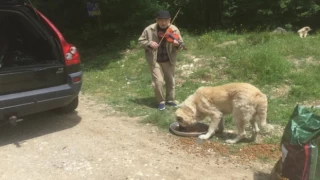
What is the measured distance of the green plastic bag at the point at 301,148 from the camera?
3.46 metres

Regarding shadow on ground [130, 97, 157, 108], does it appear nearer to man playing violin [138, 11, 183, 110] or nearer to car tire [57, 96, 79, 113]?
man playing violin [138, 11, 183, 110]

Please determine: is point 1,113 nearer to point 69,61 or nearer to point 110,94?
point 69,61

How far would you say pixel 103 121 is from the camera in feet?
20.7

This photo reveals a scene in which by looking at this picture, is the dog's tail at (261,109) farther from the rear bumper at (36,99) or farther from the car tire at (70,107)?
the car tire at (70,107)

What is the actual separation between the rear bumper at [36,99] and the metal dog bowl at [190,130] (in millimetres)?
1602

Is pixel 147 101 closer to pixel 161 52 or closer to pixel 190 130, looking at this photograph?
pixel 161 52

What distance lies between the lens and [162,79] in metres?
6.93

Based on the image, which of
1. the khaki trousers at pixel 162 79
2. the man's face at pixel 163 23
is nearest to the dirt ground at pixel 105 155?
the khaki trousers at pixel 162 79

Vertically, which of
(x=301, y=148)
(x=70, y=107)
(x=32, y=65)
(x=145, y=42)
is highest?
(x=145, y=42)

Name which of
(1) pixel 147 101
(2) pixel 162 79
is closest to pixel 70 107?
(1) pixel 147 101

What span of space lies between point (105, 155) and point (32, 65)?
1.77 metres

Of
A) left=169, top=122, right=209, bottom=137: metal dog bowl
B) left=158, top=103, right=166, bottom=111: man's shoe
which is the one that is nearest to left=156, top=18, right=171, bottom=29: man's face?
left=158, top=103, right=166, bottom=111: man's shoe

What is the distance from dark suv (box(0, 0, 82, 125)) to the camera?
515 cm

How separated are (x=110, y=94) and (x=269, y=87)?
331cm
